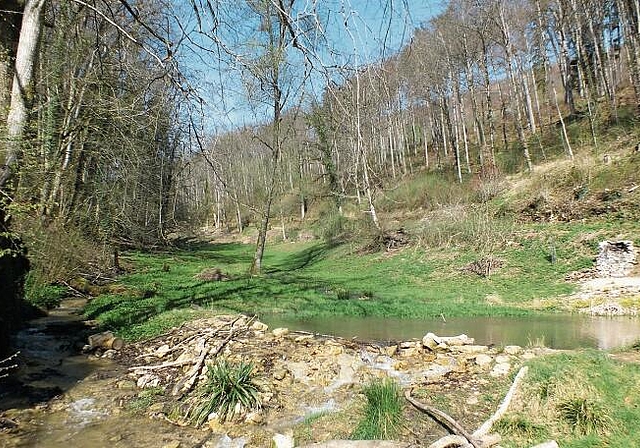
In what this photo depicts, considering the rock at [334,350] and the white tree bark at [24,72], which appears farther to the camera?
the rock at [334,350]

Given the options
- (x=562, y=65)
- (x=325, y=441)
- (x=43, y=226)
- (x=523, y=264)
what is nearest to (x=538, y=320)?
(x=523, y=264)

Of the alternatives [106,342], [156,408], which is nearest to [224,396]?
[156,408]

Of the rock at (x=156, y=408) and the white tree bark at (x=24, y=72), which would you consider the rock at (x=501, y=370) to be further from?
the white tree bark at (x=24, y=72)

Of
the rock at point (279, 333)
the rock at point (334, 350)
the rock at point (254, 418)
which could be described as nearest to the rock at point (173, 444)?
the rock at point (254, 418)

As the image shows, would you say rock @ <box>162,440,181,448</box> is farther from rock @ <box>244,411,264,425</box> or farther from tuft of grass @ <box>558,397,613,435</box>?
tuft of grass @ <box>558,397,613,435</box>

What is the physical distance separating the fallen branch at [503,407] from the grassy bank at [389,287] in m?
6.29

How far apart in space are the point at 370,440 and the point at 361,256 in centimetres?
1928

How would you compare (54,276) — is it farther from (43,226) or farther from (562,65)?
(562,65)

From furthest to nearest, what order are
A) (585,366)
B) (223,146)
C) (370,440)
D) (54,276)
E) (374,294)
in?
(374,294) < (54,276) < (585,366) < (370,440) < (223,146)

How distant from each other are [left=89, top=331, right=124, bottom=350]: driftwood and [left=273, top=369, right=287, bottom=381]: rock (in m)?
3.43

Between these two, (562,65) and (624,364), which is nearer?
(624,364)

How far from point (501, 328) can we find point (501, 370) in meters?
4.49

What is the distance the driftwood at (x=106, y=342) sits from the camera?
815cm

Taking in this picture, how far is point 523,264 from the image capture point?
15.9 m
